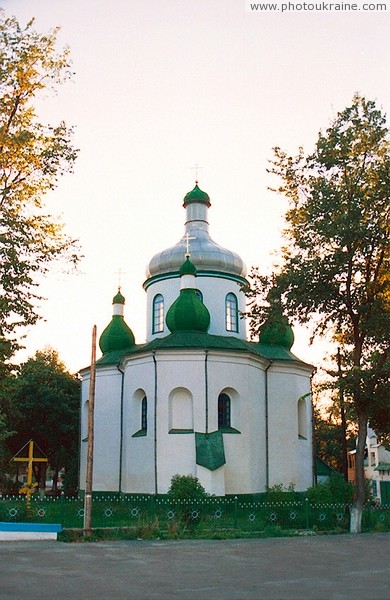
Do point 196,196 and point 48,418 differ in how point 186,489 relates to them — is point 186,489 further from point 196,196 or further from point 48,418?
point 196,196

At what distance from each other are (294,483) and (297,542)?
34.3ft

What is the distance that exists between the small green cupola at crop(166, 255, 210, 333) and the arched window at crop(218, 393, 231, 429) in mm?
2943

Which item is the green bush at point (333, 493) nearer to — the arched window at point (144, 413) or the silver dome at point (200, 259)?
the arched window at point (144, 413)

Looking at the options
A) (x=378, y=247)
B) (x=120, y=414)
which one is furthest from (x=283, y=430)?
(x=378, y=247)

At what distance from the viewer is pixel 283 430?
27484 mm

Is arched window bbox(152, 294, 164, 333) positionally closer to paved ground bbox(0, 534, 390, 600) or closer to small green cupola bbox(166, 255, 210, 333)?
small green cupola bbox(166, 255, 210, 333)

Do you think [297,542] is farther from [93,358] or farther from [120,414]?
[120,414]

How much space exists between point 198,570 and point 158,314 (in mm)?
18971

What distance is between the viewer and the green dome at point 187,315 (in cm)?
2623

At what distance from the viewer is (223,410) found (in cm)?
2561

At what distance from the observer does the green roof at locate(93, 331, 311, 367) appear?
81.7 feet

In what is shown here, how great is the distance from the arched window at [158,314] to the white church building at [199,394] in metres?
0.06

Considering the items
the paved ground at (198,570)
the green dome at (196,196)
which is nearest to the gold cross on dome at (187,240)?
the green dome at (196,196)

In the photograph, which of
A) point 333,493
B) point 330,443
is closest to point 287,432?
point 333,493
